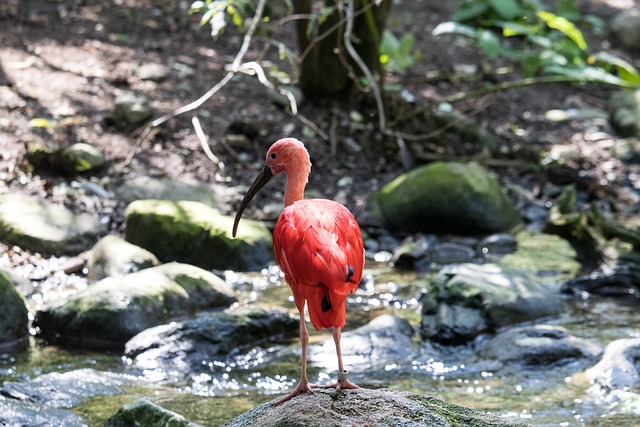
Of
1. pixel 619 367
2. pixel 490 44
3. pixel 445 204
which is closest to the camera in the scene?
pixel 619 367

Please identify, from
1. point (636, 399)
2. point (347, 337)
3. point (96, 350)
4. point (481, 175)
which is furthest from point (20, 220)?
point (636, 399)

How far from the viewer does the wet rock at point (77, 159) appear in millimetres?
8719

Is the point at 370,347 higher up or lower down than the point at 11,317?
lower down

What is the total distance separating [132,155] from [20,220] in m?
1.27

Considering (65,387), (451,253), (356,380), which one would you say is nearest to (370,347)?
(356,380)

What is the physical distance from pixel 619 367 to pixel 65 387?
3.27 metres

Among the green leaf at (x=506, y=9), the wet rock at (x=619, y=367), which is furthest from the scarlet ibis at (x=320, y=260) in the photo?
the green leaf at (x=506, y=9)

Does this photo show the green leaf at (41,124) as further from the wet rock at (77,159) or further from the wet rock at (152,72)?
the wet rock at (152,72)

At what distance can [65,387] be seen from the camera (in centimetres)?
540

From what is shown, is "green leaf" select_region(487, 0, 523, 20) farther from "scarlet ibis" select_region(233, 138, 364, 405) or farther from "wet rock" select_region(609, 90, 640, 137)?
"scarlet ibis" select_region(233, 138, 364, 405)

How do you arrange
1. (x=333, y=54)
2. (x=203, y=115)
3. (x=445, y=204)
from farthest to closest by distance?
(x=333, y=54)
(x=203, y=115)
(x=445, y=204)

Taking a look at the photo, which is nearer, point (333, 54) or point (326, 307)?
point (326, 307)

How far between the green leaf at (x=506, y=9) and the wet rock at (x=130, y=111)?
6.00m

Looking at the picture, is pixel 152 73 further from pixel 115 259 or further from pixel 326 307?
pixel 326 307
